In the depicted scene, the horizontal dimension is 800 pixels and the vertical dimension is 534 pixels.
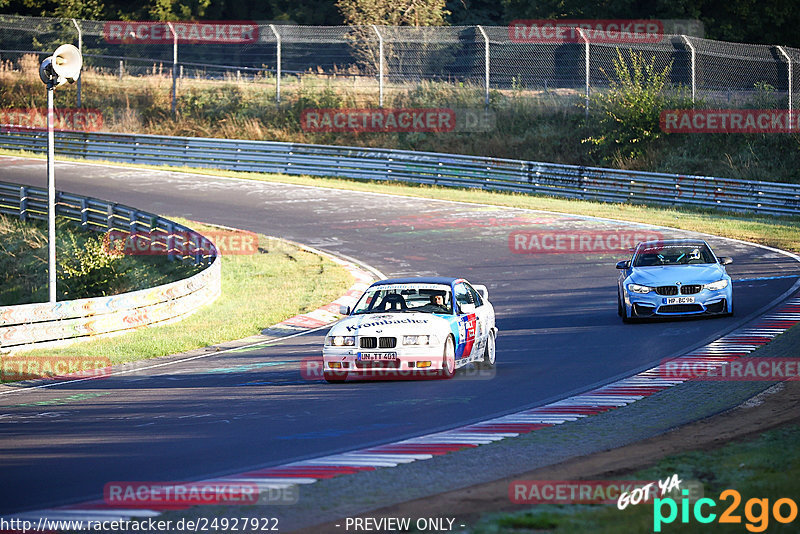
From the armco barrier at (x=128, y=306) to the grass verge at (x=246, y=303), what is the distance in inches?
9.3

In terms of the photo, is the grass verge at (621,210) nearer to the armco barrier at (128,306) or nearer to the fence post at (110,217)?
the fence post at (110,217)

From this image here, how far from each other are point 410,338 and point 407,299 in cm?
141

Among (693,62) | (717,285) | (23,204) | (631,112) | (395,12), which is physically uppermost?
(395,12)

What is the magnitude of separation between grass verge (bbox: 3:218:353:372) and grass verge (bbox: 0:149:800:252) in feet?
29.3

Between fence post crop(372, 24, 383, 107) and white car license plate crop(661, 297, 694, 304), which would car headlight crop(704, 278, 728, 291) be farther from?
fence post crop(372, 24, 383, 107)

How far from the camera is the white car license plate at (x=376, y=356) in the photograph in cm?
1262

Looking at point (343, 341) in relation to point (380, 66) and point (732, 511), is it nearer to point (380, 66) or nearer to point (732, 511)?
point (732, 511)

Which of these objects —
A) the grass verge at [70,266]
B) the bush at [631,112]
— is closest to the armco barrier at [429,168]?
the bush at [631,112]

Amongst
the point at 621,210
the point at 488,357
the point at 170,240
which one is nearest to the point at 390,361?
the point at 488,357

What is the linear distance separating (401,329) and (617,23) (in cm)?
4186

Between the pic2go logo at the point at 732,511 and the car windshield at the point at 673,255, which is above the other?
the pic2go logo at the point at 732,511

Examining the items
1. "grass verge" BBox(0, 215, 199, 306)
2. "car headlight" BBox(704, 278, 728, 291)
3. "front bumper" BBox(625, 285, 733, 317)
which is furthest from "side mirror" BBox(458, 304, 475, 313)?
"grass verge" BBox(0, 215, 199, 306)

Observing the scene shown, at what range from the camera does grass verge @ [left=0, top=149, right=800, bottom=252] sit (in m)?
28.2

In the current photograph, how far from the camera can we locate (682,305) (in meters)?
16.7
